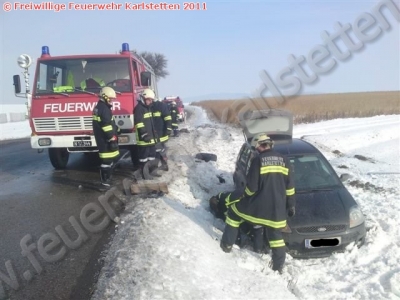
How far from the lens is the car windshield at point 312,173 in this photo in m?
6.09

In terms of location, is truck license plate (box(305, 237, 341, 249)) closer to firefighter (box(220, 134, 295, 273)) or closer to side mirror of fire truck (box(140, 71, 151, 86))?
firefighter (box(220, 134, 295, 273))

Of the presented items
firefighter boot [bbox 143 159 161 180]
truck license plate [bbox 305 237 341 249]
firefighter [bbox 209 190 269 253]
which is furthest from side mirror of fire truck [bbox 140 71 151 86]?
truck license plate [bbox 305 237 341 249]

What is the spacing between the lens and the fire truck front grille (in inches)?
325

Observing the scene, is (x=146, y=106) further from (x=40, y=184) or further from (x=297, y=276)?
(x=297, y=276)

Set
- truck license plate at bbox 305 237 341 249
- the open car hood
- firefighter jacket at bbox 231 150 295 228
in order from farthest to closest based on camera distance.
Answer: the open car hood < truck license plate at bbox 305 237 341 249 < firefighter jacket at bbox 231 150 295 228

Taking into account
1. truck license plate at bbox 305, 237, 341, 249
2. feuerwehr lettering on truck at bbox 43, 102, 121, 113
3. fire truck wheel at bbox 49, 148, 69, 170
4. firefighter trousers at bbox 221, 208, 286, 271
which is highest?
feuerwehr lettering on truck at bbox 43, 102, 121, 113

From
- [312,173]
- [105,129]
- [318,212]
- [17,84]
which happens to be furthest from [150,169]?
[318,212]

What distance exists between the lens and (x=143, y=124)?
7672 millimetres

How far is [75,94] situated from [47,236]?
4.02 meters

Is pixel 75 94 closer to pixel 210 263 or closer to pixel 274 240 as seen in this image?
pixel 210 263

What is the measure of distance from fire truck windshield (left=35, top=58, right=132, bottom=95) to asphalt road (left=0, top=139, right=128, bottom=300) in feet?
7.15

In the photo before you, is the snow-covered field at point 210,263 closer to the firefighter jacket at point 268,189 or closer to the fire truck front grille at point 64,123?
the firefighter jacket at point 268,189

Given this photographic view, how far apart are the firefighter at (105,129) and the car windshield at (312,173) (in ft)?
11.3

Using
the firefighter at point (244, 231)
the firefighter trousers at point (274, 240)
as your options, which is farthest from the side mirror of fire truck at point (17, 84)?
the firefighter trousers at point (274, 240)
